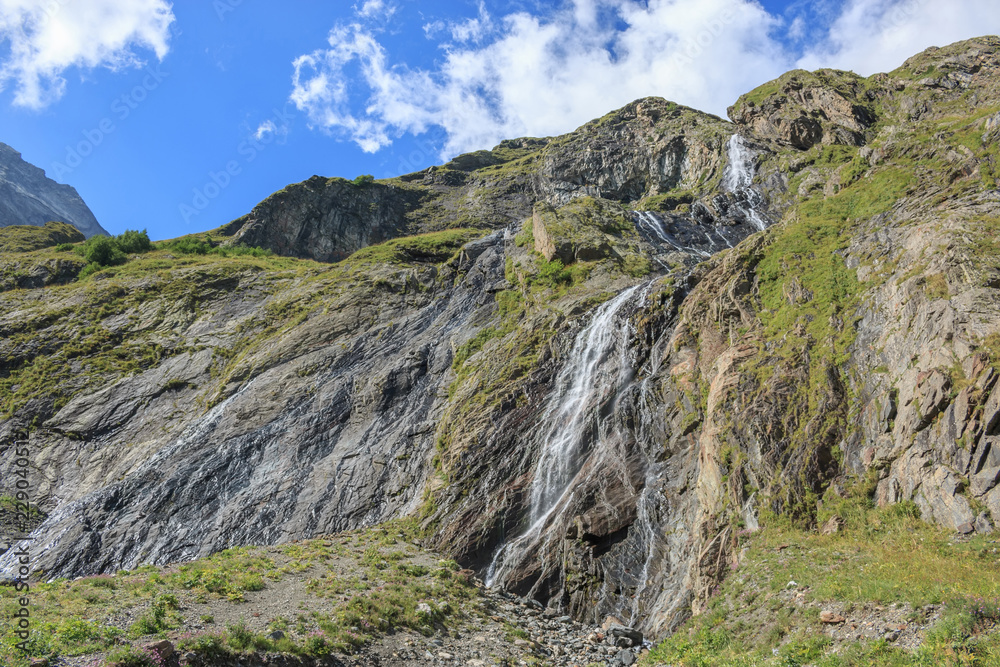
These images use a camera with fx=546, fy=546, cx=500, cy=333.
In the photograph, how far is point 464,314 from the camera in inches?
1572

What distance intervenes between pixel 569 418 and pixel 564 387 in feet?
8.19

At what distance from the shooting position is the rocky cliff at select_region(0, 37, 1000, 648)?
17.5 meters

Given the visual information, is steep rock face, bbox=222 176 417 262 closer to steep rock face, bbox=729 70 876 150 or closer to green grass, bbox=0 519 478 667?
steep rock face, bbox=729 70 876 150

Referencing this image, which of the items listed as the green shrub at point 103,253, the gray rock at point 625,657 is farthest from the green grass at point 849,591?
the green shrub at point 103,253

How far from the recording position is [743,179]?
6469cm

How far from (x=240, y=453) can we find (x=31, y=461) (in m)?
14.1

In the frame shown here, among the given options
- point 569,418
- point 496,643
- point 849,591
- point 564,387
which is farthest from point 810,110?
point 496,643

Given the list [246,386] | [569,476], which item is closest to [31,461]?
[246,386]

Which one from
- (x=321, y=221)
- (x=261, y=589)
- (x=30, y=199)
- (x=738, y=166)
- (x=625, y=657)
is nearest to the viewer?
(x=625, y=657)

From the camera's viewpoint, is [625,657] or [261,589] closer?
[625,657]

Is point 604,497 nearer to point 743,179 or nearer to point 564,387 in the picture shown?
point 564,387

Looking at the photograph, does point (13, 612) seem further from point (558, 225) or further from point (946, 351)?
point (558, 225)

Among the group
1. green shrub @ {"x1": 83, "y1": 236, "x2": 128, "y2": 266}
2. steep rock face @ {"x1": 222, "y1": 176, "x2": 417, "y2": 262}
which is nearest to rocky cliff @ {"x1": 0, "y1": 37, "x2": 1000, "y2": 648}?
green shrub @ {"x1": 83, "y1": 236, "x2": 128, "y2": 266}

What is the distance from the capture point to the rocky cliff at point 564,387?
17.5 meters
